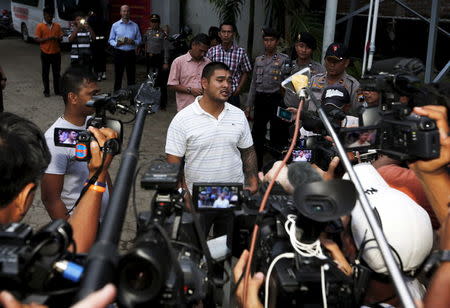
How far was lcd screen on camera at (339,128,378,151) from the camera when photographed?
1.73m

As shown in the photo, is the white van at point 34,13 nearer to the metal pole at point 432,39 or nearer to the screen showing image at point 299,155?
the metal pole at point 432,39

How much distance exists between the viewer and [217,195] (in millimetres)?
2152

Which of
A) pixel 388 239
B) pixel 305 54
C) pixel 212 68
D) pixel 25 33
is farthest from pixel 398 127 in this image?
pixel 25 33

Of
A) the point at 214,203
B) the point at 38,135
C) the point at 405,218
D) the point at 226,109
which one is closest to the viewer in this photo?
the point at 38,135

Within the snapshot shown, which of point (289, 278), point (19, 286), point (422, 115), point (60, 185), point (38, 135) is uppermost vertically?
point (422, 115)

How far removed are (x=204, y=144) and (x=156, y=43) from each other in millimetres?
6328

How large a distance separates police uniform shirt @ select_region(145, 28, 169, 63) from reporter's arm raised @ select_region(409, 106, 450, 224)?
8.02m

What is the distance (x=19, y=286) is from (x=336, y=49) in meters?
4.44

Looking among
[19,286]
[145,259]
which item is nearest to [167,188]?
[145,259]

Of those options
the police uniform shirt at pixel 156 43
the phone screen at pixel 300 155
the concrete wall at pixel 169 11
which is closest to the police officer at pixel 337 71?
the phone screen at pixel 300 155

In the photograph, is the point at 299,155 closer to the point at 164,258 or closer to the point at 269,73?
the point at 164,258

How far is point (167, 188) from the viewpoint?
67.7 inches

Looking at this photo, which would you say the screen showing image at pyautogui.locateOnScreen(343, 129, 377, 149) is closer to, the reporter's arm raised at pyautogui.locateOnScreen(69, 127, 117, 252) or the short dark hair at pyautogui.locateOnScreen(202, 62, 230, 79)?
the reporter's arm raised at pyautogui.locateOnScreen(69, 127, 117, 252)

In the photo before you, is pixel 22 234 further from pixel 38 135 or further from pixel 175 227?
pixel 38 135
